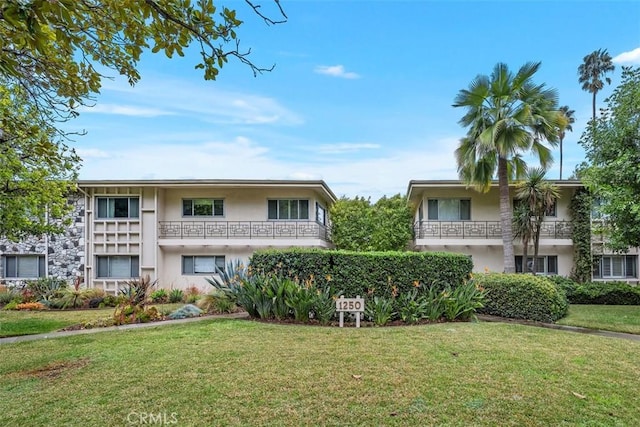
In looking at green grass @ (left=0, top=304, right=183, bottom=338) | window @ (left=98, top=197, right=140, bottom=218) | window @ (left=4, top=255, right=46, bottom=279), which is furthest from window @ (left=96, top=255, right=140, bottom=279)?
green grass @ (left=0, top=304, right=183, bottom=338)

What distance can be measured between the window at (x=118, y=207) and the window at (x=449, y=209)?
14.3 m

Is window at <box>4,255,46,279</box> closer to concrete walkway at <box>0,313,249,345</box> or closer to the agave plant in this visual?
concrete walkway at <box>0,313,249,345</box>

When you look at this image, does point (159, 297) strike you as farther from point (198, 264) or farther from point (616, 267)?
point (616, 267)

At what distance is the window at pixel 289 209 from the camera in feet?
62.5

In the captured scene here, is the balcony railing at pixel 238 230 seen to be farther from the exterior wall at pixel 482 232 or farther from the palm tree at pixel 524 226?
the palm tree at pixel 524 226

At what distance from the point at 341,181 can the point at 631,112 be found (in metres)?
18.8

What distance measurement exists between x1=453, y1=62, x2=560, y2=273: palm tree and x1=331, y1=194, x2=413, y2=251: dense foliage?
5434 mm

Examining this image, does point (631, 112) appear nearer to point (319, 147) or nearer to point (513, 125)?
point (513, 125)

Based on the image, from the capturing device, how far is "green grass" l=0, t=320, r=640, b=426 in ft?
13.0

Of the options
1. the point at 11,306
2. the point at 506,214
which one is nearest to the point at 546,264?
the point at 506,214

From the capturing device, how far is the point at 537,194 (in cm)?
1688

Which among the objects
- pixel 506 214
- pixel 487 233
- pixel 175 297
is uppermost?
pixel 506 214

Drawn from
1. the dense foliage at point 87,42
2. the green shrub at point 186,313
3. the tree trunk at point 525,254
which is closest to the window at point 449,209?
the tree trunk at point 525,254

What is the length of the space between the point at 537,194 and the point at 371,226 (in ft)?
25.6
